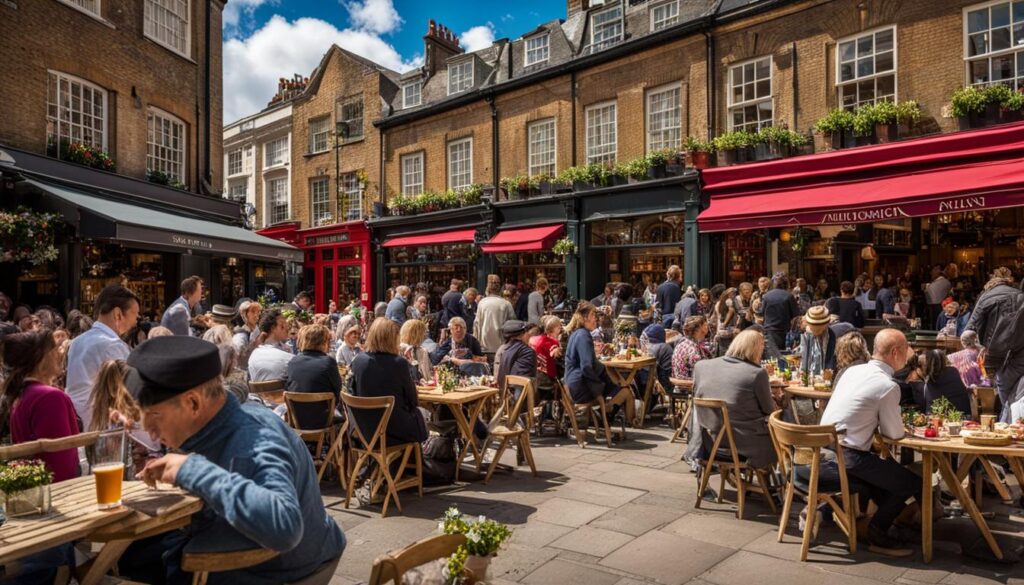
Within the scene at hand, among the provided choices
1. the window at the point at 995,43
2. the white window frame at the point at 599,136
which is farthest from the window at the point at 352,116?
the window at the point at 995,43

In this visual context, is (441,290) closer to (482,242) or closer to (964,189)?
(482,242)

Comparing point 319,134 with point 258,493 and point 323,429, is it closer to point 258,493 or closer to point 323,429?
point 323,429

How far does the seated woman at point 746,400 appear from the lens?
17.3 ft

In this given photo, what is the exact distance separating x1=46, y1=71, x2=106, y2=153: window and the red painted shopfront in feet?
31.0

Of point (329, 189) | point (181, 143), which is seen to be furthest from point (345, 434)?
point (329, 189)

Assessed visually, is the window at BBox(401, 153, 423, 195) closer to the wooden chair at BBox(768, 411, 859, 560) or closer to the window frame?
the window frame

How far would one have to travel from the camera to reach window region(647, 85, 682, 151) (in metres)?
15.0

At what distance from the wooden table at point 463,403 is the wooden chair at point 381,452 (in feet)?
1.85

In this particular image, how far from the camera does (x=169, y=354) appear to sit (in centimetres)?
195

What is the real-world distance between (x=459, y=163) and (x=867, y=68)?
1093cm

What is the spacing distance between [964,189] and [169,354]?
452 inches

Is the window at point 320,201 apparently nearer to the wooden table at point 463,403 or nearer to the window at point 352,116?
the window at point 352,116

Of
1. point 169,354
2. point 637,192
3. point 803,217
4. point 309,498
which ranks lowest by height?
point 309,498

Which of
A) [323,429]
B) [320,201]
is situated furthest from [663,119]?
[320,201]
